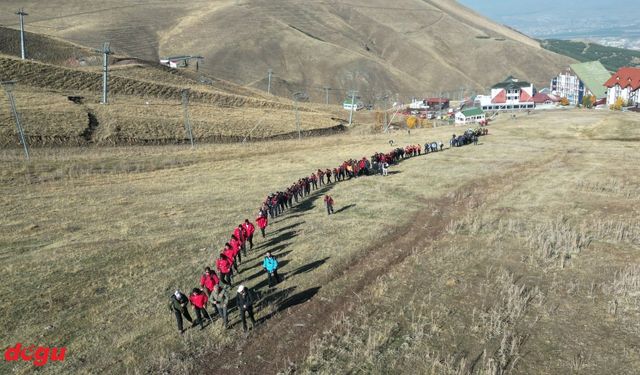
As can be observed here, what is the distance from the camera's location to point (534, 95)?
12331 centimetres

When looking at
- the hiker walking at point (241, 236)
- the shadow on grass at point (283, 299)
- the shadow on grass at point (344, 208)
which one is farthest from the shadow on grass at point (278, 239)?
the shadow on grass at point (283, 299)

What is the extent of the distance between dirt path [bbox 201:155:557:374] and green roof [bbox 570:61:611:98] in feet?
403

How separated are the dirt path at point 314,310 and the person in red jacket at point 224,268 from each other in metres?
3.64

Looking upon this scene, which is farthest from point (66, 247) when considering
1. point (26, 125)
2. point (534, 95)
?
point (534, 95)

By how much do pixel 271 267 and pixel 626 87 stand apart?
12561 centimetres

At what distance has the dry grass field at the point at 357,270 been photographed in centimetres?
1477

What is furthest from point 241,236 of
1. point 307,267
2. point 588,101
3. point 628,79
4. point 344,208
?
point 588,101

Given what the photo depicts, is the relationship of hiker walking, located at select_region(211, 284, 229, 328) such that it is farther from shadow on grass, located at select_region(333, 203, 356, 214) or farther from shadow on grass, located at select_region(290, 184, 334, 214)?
shadow on grass, located at select_region(290, 184, 334, 214)

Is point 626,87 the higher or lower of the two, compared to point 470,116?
higher

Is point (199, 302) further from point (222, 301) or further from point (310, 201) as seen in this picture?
point (310, 201)

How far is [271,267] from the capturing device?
19219 mm

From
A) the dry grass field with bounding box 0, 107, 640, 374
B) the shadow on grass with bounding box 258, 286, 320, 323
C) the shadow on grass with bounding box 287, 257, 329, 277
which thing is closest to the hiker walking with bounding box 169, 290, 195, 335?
the dry grass field with bounding box 0, 107, 640, 374

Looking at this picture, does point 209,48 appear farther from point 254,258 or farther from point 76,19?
point 254,258

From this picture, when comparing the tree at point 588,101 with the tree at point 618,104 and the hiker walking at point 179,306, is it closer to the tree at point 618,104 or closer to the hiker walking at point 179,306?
the tree at point 618,104
